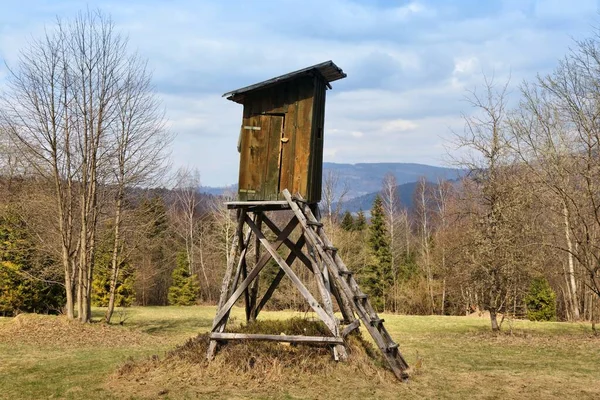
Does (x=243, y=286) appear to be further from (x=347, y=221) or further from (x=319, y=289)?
(x=347, y=221)

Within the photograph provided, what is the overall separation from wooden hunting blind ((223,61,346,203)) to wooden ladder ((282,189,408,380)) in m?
0.48

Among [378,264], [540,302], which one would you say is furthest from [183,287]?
[540,302]

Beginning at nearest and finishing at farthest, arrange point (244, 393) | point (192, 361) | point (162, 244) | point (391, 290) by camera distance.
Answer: point (244, 393) → point (192, 361) → point (391, 290) → point (162, 244)

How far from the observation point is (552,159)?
56.6 ft

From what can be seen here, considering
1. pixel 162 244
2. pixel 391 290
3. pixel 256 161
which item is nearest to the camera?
pixel 256 161

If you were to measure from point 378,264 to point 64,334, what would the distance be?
28.4m

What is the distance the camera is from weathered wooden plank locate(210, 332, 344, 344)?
10469 millimetres

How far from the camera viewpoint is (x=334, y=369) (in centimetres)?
1036

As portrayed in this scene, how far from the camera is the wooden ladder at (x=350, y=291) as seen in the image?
416 inches

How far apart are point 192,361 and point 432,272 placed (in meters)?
32.7

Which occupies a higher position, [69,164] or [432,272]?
[69,164]

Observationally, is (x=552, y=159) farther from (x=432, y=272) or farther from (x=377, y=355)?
(x=432, y=272)

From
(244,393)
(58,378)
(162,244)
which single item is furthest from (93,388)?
(162,244)

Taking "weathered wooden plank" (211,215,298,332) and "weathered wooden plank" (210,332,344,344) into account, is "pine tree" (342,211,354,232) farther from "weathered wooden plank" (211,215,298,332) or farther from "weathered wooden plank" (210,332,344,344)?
"weathered wooden plank" (210,332,344,344)
